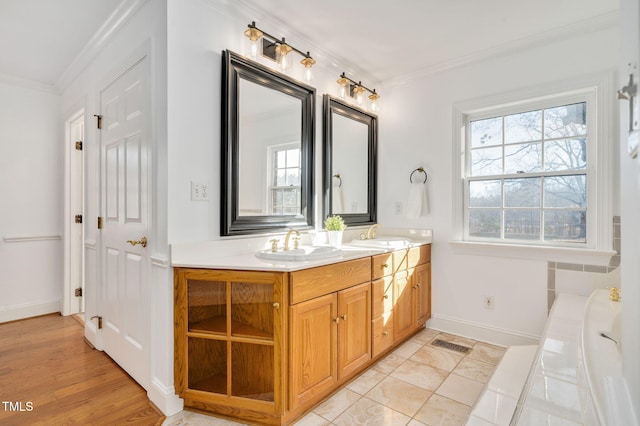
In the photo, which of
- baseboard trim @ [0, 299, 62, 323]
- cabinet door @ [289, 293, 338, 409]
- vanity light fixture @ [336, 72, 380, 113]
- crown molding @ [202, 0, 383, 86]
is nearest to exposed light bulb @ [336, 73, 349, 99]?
vanity light fixture @ [336, 72, 380, 113]

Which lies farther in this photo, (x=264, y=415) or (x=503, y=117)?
(x=503, y=117)

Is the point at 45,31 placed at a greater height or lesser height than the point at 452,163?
greater

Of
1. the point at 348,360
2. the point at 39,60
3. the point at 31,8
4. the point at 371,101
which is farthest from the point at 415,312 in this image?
the point at 39,60

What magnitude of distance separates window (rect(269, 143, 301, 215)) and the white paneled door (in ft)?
2.65

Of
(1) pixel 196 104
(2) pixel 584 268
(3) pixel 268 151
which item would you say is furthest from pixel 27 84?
(2) pixel 584 268

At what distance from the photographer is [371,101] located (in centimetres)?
328

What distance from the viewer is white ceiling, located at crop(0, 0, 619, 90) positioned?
6.97 feet

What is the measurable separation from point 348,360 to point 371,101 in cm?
243

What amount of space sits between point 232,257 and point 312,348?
0.73 metres

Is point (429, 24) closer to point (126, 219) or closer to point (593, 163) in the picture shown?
point (593, 163)

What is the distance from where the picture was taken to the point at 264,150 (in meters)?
2.27

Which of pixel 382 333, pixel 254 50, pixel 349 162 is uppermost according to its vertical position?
pixel 254 50

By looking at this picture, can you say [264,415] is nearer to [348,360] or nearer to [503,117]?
[348,360]

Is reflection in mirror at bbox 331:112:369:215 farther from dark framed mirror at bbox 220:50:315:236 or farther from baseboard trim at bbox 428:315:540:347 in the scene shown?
baseboard trim at bbox 428:315:540:347
